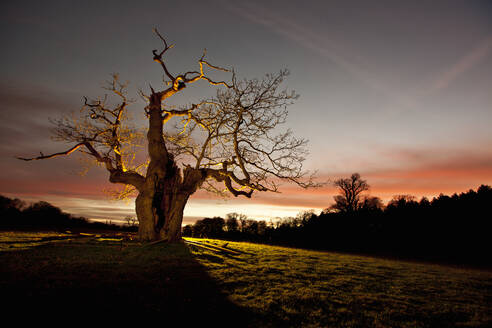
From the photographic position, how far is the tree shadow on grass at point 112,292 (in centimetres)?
381

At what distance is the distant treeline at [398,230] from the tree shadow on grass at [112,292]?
777 inches

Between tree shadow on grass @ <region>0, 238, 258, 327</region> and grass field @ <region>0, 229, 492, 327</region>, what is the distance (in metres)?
0.02

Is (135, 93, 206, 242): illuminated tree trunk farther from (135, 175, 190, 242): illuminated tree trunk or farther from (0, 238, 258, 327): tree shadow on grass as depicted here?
(0, 238, 258, 327): tree shadow on grass

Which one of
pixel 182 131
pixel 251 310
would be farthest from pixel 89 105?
pixel 251 310

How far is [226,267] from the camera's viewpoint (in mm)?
8008

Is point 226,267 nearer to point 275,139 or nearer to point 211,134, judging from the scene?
point 275,139

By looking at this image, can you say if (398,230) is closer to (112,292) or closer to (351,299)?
(351,299)

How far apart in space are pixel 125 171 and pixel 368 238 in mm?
24296

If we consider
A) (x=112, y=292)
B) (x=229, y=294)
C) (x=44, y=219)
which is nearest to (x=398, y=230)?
(x=229, y=294)

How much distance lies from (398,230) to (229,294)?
82.9ft

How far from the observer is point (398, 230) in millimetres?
24453

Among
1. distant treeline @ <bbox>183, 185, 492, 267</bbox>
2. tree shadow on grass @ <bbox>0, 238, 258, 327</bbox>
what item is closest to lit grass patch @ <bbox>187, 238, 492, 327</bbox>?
tree shadow on grass @ <bbox>0, 238, 258, 327</bbox>

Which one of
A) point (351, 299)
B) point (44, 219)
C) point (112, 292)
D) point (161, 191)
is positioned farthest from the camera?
point (44, 219)

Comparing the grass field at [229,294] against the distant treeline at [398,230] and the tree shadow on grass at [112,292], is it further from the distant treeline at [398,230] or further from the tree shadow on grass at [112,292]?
the distant treeline at [398,230]
